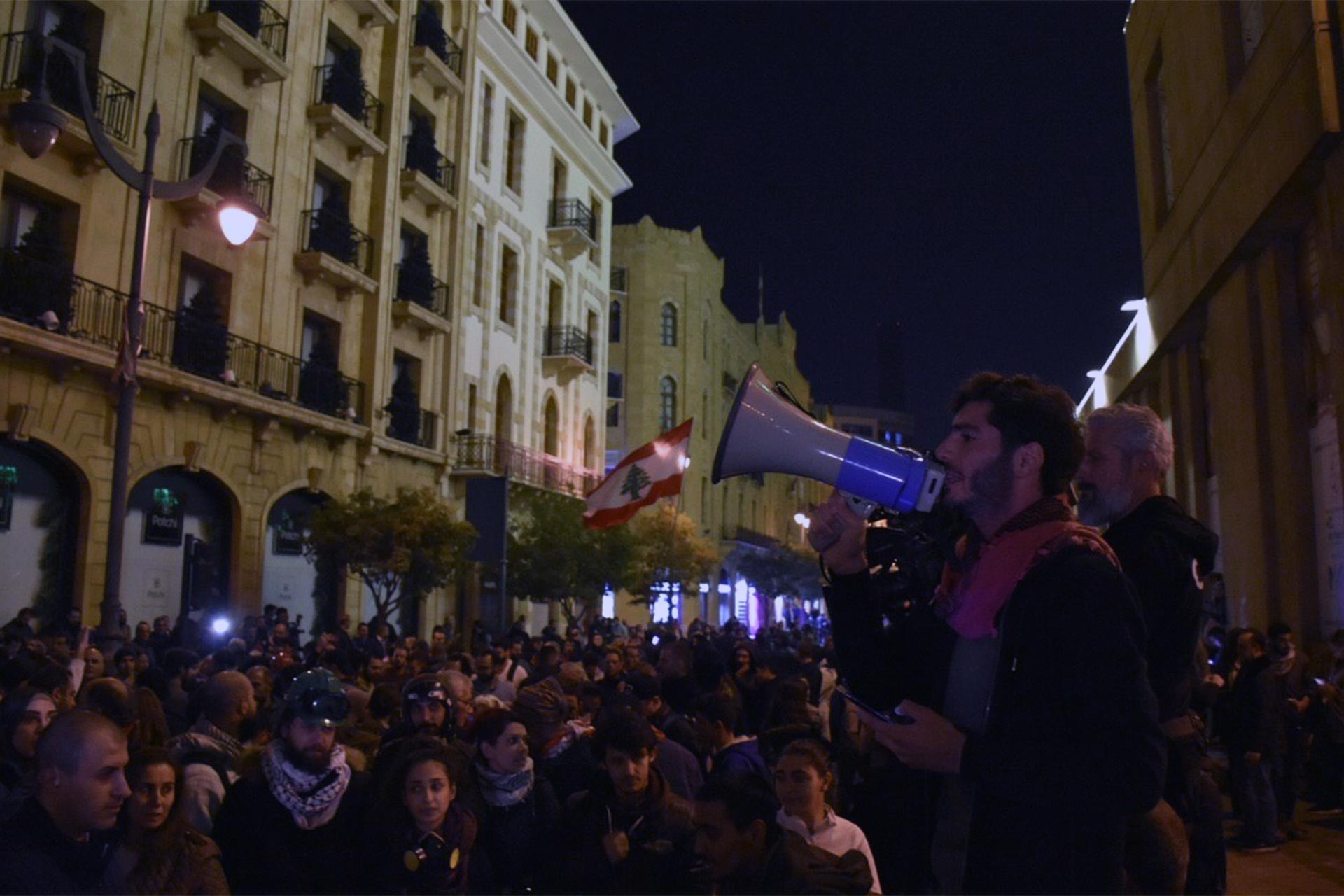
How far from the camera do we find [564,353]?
105 ft

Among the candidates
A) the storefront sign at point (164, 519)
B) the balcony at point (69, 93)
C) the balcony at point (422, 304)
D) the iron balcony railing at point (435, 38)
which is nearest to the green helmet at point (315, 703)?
the balcony at point (69, 93)

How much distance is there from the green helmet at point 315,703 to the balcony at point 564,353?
1090 inches

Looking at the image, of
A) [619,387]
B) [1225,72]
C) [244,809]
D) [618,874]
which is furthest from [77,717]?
[619,387]

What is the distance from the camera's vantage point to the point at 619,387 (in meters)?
45.0

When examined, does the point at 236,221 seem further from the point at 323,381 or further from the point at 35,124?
the point at 323,381

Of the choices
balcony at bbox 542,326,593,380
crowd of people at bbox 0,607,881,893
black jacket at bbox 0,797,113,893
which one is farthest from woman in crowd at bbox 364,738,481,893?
balcony at bbox 542,326,593,380

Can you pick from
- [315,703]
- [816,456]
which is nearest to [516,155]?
[315,703]

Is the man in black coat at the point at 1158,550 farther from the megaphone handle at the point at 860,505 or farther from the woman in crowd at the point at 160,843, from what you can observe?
the woman in crowd at the point at 160,843

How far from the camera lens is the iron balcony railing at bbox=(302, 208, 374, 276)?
21.2 m

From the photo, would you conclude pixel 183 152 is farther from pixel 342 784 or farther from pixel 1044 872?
pixel 1044 872

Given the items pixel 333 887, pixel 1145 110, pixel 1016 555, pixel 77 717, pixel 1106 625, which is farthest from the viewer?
pixel 1145 110

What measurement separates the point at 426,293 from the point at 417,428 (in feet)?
10.7

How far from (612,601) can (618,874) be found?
31.9 m

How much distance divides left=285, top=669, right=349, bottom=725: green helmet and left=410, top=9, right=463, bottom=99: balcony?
23154 mm
